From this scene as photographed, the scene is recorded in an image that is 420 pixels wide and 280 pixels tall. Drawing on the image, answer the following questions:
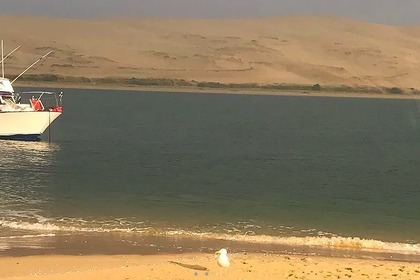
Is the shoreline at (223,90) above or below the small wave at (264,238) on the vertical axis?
below

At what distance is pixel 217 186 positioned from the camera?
104 ft

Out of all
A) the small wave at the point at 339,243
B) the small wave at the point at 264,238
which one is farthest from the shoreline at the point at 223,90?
the small wave at the point at 339,243

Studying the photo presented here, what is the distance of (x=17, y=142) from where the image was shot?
49438mm

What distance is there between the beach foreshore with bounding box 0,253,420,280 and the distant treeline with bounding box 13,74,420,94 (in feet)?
442

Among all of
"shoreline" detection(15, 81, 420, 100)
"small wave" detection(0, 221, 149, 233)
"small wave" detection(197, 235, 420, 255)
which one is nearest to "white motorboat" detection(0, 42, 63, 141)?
"small wave" detection(0, 221, 149, 233)

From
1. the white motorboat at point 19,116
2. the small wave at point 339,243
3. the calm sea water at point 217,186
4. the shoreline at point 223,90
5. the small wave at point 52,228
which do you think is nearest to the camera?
the small wave at point 339,243

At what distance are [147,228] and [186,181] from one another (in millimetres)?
9926

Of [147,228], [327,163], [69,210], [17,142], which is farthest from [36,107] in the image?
[147,228]

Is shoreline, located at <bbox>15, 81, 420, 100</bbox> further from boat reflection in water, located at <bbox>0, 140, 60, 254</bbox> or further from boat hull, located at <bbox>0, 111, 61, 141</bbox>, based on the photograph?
boat reflection in water, located at <bbox>0, 140, 60, 254</bbox>

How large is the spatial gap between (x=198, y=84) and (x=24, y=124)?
366 feet

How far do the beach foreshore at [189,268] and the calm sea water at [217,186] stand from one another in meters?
3.32

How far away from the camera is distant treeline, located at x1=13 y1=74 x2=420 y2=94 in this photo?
152 metres

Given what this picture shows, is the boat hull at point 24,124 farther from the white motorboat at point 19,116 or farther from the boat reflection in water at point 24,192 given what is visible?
the boat reflection in water at point 24,192

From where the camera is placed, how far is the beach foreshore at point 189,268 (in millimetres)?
15898
